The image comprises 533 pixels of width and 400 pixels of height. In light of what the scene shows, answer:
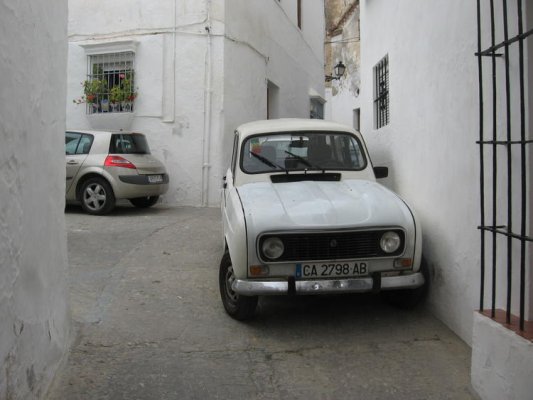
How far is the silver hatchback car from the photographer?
A: 9.09 m

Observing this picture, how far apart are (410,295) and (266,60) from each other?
1000 centimetres

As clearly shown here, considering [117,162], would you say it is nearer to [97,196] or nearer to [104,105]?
[97,196]

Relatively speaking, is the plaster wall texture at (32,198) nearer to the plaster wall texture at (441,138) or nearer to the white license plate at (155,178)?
the plaster wall texture at (441,138)

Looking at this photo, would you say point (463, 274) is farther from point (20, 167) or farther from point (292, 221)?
point (20, 167)

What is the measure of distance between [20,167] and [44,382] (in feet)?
4.01

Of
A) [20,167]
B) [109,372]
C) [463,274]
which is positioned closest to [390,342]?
[463,274]

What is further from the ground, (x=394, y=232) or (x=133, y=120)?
(x=133, y=120)

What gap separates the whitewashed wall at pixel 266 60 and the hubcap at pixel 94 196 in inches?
114

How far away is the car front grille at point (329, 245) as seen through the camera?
393 cm

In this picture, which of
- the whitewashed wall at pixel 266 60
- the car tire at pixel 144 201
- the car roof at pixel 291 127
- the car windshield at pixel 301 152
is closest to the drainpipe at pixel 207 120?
the whitewashed wall at pixel 266 60

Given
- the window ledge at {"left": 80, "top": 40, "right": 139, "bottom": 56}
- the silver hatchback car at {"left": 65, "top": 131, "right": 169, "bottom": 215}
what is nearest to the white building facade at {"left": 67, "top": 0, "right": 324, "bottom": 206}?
the window ledge at {"left": 80, "top": 40, "right": 139, "bottom": 56}

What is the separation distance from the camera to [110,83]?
1134 centimetres

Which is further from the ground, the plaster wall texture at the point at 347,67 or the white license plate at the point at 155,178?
the plaster wall texture at the point at 347,67

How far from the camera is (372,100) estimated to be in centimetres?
745
